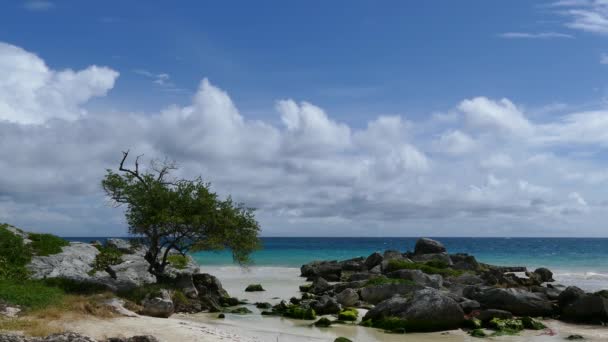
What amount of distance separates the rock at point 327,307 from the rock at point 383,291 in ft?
14.5

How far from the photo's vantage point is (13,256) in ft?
96.2

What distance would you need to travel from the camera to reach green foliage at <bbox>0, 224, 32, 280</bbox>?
2692 cm

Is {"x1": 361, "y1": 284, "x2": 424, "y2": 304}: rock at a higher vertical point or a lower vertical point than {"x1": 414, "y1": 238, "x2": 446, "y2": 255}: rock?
lower

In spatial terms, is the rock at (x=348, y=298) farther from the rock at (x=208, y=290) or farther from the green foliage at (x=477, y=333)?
the green foliage at (x=477, y=333)

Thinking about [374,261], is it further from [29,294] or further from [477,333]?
[29,294]

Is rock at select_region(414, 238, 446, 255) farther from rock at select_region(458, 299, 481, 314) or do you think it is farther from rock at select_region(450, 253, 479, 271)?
rock at select_region(458, 299, 481, 314)

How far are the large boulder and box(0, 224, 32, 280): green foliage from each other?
1701 centimetres

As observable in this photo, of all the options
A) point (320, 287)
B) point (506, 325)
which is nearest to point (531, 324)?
point (506, 325)

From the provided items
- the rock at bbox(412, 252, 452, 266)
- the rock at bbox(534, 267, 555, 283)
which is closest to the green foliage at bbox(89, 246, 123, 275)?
the rock at bbox(412, 252, 452, 266)

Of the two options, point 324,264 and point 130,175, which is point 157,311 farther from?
point 324,264

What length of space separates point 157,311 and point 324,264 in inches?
1264

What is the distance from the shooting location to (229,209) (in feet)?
104

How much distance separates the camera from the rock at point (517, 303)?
1113 inches

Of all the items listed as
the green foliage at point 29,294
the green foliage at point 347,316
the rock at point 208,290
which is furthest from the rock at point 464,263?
the green foliage at point 29,294
